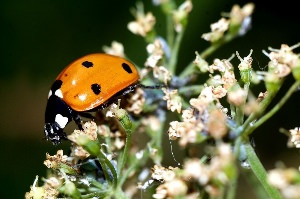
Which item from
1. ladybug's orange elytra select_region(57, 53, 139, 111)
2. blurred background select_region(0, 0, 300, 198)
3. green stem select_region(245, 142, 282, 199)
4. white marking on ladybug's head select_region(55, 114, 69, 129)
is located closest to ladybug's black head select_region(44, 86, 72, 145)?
white marking on ladybug's head select_region(55, 114, 69, 129)

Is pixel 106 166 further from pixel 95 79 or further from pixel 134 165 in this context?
pixel 95 79

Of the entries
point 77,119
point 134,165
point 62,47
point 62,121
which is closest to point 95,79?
point 77,119

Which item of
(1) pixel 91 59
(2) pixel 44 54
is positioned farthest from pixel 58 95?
(2) pixel 44 54

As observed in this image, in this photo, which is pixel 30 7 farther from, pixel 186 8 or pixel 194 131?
pixel 194 131

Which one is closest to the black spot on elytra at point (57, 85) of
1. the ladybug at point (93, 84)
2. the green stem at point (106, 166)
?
the ladybug at point (93, 84)

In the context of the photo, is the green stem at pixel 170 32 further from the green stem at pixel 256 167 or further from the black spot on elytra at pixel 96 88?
the green stem at pixel 256 167

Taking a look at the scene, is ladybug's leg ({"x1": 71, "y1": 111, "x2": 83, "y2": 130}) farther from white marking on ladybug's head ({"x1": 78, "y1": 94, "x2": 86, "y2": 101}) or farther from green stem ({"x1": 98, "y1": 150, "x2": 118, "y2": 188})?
green stem ({"x1": 98, "y1": 150, "x2": 118, "y2": 188})
